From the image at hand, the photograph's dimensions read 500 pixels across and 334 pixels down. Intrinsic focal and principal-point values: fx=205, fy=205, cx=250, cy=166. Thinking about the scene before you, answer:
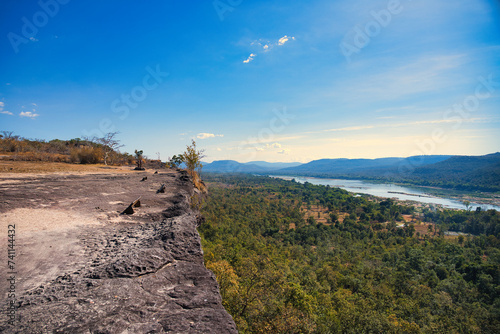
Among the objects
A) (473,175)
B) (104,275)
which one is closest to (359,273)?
(104,275)

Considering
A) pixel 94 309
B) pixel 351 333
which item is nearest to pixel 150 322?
pixel 94 309

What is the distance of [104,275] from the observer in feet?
11.3

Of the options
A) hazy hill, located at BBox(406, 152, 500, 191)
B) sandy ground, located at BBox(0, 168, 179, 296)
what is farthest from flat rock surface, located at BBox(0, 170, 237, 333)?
hazy hill, located at BBox(406, 152, 500, 191)

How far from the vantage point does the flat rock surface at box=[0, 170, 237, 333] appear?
2.56 m

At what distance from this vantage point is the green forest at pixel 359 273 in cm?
1524

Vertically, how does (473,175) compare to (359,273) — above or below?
above

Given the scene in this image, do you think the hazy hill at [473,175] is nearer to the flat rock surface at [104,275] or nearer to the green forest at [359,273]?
the green forest at [359,273]

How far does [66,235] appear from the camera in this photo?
4.88m

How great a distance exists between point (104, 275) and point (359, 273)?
41669mm

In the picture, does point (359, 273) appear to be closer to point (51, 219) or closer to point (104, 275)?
point (104, 275)

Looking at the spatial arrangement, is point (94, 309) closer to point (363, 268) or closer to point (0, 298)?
point (0, 298)

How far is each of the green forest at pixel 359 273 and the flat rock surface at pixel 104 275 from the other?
26.8 feet

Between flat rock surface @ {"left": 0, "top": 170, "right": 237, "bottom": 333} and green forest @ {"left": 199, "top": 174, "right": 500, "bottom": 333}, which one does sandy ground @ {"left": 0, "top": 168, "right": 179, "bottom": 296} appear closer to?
flat rock surface @ {"left": 0, "top": 170, "right": 237, "bottom": 333}

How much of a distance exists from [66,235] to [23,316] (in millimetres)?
2952
